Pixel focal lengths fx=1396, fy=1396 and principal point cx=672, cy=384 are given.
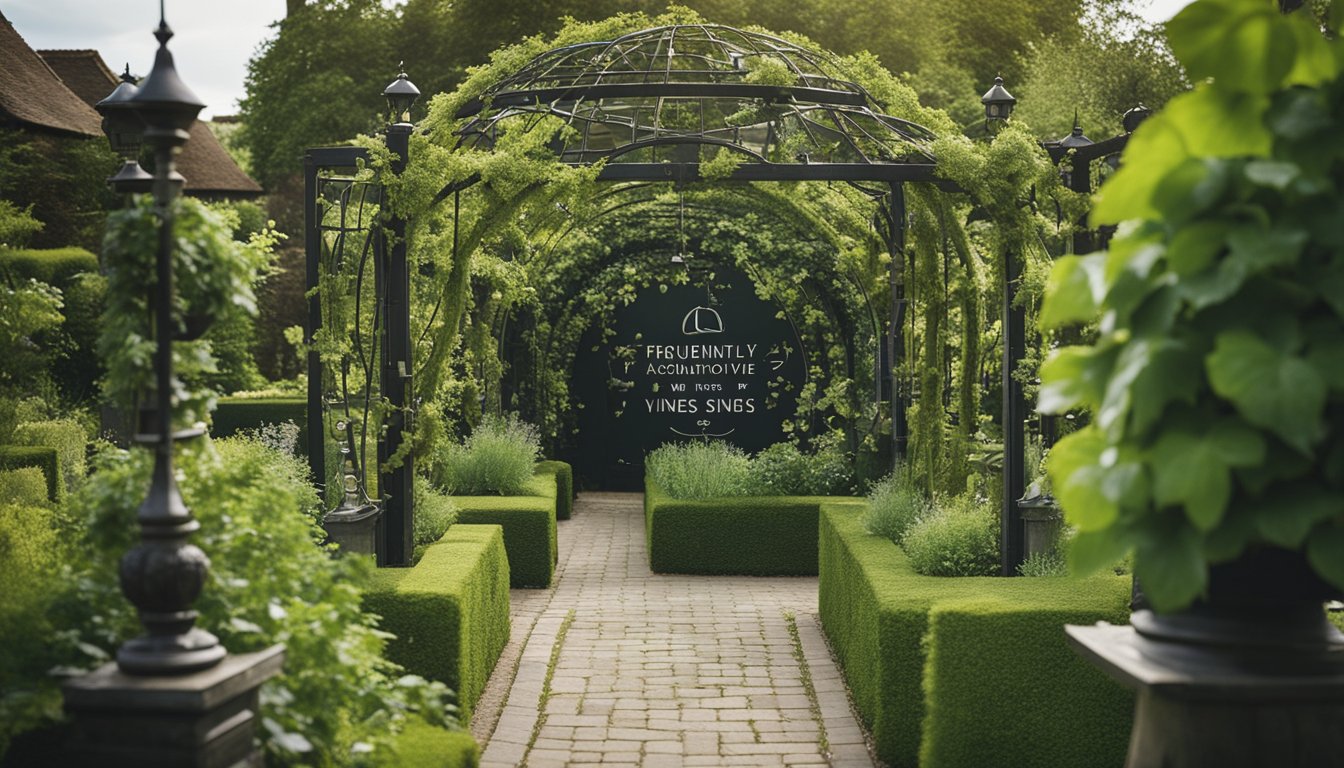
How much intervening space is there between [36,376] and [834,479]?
879cm

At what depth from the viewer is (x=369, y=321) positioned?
27.0 feet

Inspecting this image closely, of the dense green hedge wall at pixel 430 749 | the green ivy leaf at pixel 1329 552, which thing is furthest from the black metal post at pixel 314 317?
the green ivy leaf at pixel 1329 552

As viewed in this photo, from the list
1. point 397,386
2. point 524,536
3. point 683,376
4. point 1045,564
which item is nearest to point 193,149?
point 683,376

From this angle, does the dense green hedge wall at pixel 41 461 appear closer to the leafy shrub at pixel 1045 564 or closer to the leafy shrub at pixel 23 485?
the leafy shrub at pixel 23 485

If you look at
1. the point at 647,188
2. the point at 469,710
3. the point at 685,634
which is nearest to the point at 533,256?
the point at 647,188

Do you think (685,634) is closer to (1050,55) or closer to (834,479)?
(834,479)

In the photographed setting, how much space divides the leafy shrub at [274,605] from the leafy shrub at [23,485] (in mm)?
4995

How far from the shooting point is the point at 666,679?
22.3 feet

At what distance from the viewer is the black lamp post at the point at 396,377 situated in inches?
267

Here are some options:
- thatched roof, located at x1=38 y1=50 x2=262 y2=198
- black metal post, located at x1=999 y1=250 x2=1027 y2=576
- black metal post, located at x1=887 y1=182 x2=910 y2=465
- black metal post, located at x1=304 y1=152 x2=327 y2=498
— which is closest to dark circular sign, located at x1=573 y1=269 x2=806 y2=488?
black metal post, located at x1=887 y1=182 x2=910 y2=465

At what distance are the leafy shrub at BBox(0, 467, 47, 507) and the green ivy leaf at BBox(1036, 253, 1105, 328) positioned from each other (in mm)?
7252

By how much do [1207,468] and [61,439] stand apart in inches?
483

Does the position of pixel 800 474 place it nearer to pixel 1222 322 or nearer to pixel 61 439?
pixel 61 439

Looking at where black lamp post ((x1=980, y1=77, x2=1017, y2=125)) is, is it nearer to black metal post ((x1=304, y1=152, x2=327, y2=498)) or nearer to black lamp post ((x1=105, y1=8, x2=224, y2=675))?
black metal post ((x1=304, y1=152, x2=327, y2=498))
